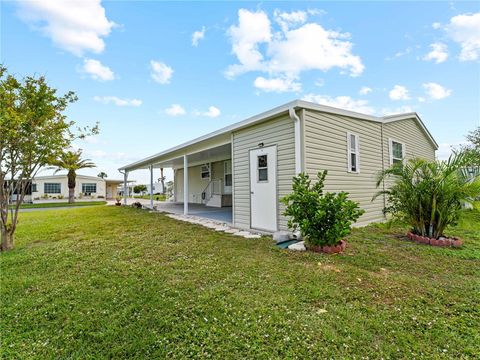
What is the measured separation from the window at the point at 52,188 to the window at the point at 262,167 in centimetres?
2898

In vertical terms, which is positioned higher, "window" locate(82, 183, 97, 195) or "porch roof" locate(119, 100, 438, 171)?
"porch roof" locate(119, 100, 438, 171)

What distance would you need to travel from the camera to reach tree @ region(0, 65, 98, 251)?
4693 millimetres

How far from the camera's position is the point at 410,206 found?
5.12 meters

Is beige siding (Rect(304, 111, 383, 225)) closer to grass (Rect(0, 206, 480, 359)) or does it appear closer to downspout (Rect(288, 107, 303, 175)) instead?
downspout (Rect(288, 107, 303, 175))

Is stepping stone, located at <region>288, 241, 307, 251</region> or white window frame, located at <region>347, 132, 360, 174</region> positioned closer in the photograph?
stepping stone, located at <region>288, 241, 307, 251</region>

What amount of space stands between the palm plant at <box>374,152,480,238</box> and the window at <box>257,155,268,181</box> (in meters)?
2.75

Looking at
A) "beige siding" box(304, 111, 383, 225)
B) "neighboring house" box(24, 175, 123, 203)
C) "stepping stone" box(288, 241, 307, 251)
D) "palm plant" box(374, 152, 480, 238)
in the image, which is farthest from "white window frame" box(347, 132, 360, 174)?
"neighboring house" box(24, 175, 123, 203)

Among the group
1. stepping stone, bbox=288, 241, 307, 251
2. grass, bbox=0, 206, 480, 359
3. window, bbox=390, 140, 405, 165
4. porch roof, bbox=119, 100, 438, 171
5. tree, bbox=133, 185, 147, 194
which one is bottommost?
grass, bbox=0, 206, 480, 359

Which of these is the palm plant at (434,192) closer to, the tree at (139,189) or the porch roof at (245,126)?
the porch roof at (245,126)

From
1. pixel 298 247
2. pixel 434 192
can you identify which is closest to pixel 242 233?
pixel 298 247

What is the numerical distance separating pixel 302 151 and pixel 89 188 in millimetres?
30551

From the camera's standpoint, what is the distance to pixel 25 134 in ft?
15.8

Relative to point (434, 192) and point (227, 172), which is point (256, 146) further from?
point (227, 172)

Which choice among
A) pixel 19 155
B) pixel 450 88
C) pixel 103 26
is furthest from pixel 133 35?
pixel 450 88
